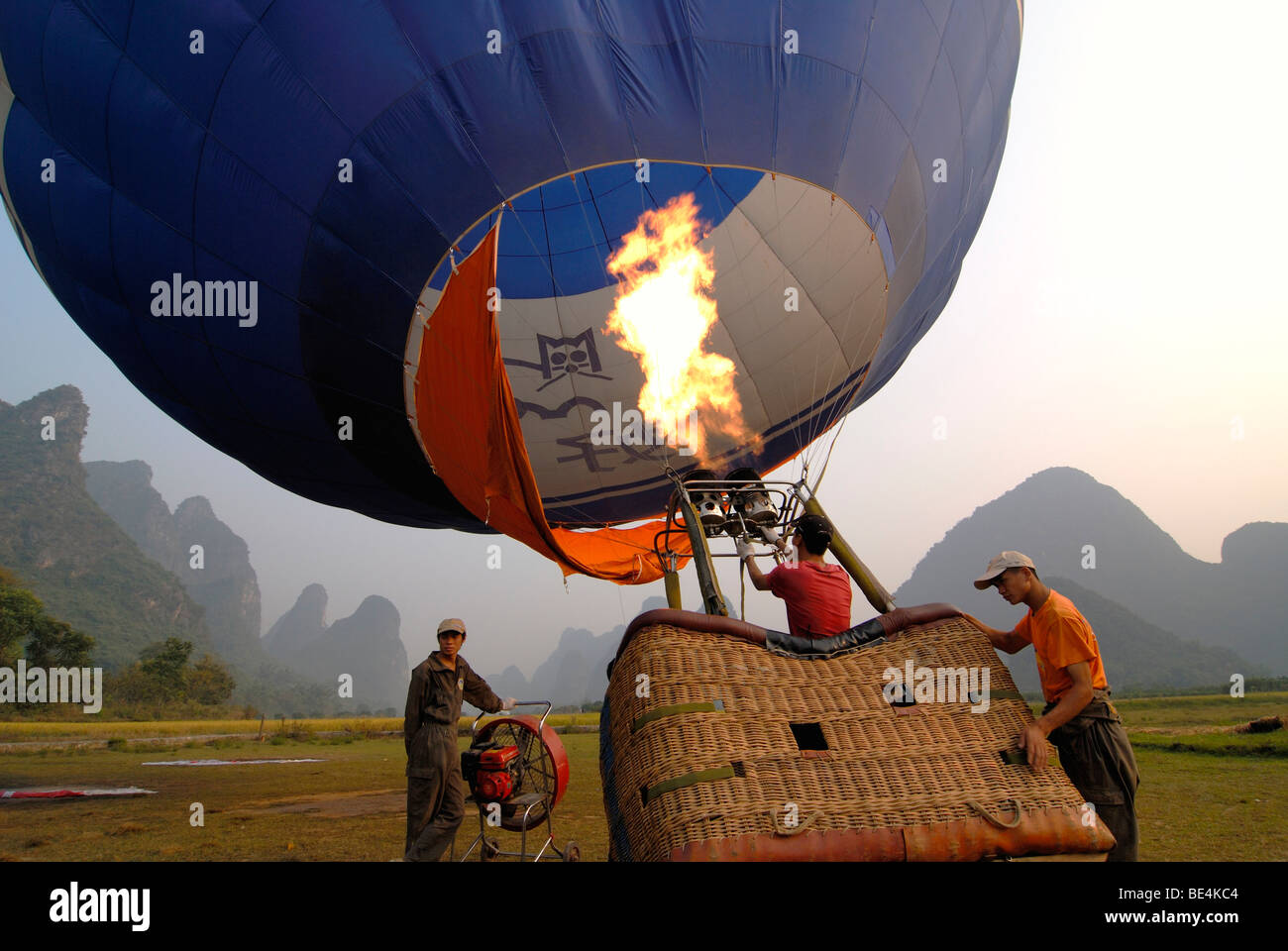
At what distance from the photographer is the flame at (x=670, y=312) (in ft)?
23.7

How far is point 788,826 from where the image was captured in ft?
6.10

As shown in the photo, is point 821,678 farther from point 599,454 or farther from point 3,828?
point 3,828

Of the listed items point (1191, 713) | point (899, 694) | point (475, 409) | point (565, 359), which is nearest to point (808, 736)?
point (899, 694)

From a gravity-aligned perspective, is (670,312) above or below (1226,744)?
above

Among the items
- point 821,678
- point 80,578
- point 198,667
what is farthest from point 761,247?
point 80,578

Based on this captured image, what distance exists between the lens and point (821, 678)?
7.56ft

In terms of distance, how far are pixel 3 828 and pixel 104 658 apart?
294 feet

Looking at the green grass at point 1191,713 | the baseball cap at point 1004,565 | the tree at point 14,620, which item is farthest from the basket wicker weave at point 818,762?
the tree at point 14,620

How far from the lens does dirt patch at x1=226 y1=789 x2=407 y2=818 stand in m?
6.95

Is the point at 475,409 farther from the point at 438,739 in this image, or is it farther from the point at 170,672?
the point at 170,672

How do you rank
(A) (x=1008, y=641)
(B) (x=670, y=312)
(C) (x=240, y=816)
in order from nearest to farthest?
(A) (x=1008, y=641) → (C) (x=240, y=816) → (B) (x=670, y=312)

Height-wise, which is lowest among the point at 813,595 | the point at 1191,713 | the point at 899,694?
the point at 1191,713

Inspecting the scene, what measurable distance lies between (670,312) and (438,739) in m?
4.50
